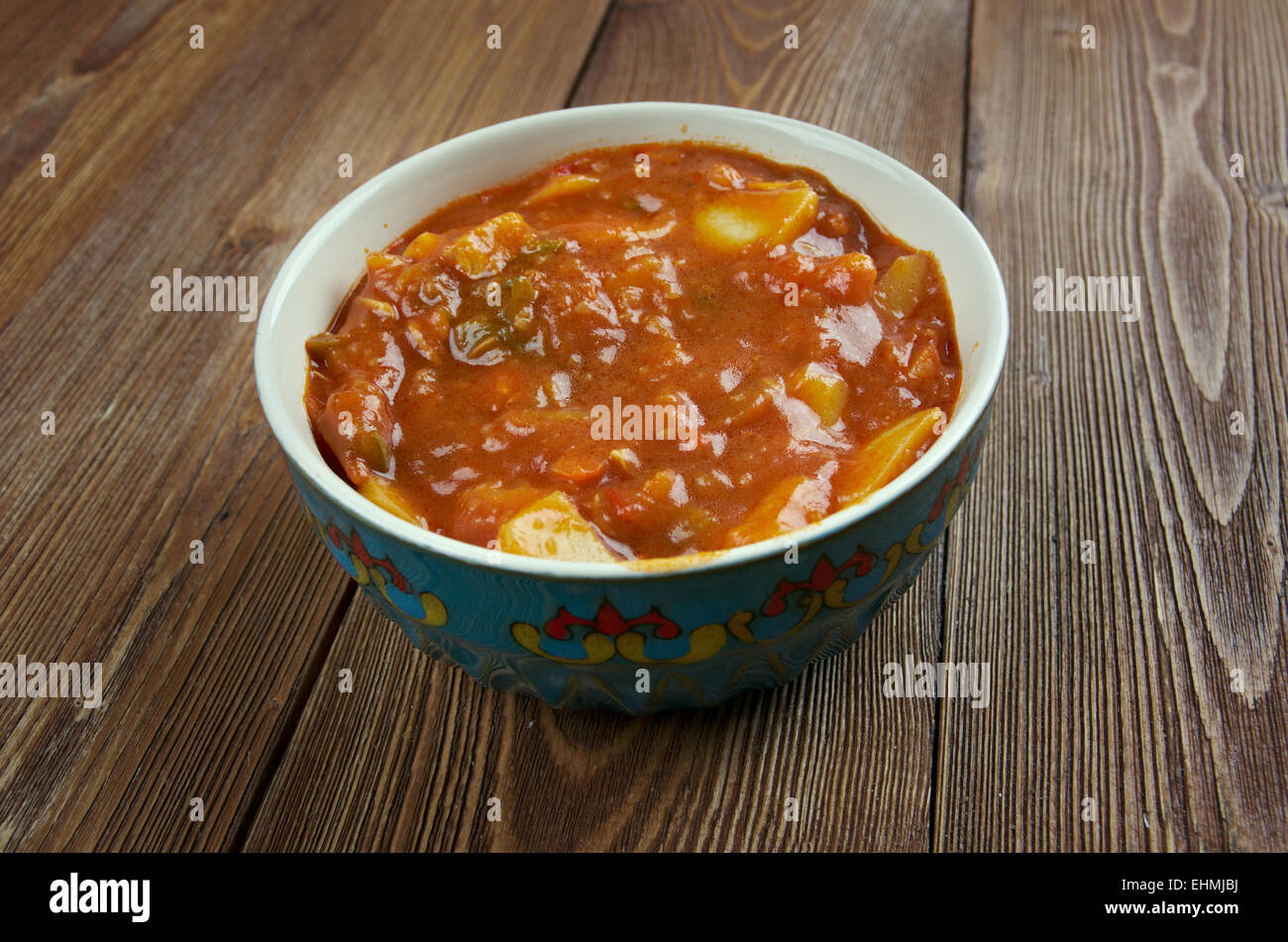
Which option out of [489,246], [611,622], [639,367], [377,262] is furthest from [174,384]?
[611,622]

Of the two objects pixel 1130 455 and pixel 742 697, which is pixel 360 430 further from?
pixel 1130 455

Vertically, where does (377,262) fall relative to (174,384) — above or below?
above

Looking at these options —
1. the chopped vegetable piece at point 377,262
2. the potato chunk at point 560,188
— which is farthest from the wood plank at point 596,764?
the potato chunk at point 560,188

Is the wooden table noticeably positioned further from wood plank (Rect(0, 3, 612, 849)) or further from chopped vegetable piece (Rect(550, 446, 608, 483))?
chopped vegetable piece (Rect(550, 446, 608, 483))

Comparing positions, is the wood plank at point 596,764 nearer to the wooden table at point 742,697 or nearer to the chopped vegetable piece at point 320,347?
Result: the wooden table at point 742,697

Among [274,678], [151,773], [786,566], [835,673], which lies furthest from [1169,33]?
[151,773]

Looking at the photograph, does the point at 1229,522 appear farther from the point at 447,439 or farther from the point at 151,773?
the point at 151,773
